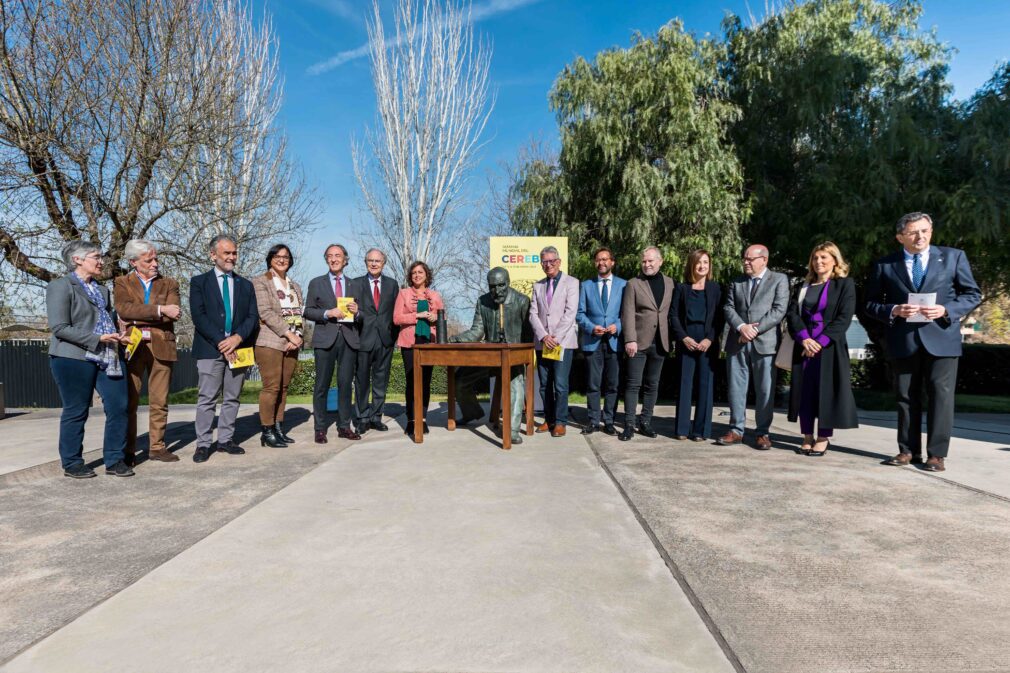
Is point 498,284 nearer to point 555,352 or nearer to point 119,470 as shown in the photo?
point 555,352

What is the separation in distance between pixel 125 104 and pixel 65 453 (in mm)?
7300

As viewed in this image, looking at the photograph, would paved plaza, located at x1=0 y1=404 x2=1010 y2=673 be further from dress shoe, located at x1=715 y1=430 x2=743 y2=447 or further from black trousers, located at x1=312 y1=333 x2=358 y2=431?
black trousers, located at x1=312 y1=333 x2=358 y2=431

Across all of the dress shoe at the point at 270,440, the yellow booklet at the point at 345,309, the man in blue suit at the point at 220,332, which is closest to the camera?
the man in blue suit at the point at 220,332

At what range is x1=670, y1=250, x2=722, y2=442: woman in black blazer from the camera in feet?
19.6

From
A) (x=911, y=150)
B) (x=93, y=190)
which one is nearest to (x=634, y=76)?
(x=911, y=150)

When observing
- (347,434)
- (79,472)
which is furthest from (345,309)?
(79,472)

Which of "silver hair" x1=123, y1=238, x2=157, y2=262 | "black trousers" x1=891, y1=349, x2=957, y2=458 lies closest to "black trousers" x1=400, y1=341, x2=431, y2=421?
"silver hair" x1=123, y1=238, x2=157, y2=262

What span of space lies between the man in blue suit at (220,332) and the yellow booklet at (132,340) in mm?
465

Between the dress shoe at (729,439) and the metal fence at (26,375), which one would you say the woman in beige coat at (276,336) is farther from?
the metal fence at (26,375)

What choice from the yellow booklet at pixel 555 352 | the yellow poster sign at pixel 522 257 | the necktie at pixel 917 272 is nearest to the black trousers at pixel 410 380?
the yellow booklet at pixel 555 352

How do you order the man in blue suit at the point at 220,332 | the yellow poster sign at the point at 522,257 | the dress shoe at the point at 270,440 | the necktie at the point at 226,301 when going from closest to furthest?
the man in blue suit at the point at 220,332 → the necktie at the point at 226,301 → the dress shoe at the point at 270,440 → the yellow poster sign at the point at 522,257

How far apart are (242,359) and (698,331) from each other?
4.33 m

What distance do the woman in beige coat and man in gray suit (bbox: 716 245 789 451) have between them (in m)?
4.24

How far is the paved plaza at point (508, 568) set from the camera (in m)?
2.02
